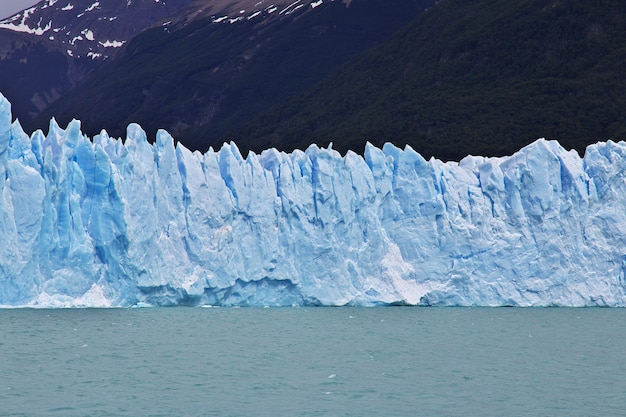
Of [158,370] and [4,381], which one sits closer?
[4,381]

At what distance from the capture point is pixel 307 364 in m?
18.7

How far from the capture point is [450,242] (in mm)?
28422

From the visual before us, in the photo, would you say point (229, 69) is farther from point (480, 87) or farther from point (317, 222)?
point (317, 222)

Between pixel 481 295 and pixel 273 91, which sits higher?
pixel 273 91

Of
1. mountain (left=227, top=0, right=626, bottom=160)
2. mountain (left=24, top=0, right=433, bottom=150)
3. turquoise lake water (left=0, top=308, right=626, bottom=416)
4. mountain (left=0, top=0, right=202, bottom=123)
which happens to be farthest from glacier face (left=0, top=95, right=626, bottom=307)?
mountain (left=0, top=0, right=202, bottom=123)

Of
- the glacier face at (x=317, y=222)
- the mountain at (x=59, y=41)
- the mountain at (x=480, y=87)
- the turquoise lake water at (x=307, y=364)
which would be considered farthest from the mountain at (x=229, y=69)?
the turquoise lake water at (x=307, y=364)

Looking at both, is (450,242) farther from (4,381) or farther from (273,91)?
(273,91)

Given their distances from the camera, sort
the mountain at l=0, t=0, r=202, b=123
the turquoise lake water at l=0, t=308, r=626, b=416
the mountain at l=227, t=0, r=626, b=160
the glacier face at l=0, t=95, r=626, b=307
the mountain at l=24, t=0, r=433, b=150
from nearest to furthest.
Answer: the turquoise lake water at l=0, t=308, r=626, b=416 → the glacier face at l=0, t=95, r=626, b=307 → the mountain at l=227, t=0, r=626, b=160 → the mountain at l=24, t=0, r=433, b=150 → the mountain at l=0, t=0, r=202, b=123

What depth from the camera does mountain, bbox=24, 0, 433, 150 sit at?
257 ft

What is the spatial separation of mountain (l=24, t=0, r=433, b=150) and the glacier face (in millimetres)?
43324

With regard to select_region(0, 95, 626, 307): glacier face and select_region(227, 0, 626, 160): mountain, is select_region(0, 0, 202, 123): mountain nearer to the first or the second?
select_region(227, 0, 626, 160): mountain

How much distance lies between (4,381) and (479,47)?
146 ft

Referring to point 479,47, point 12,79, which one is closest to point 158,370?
point 479,47

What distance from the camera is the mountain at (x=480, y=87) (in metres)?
47.8
